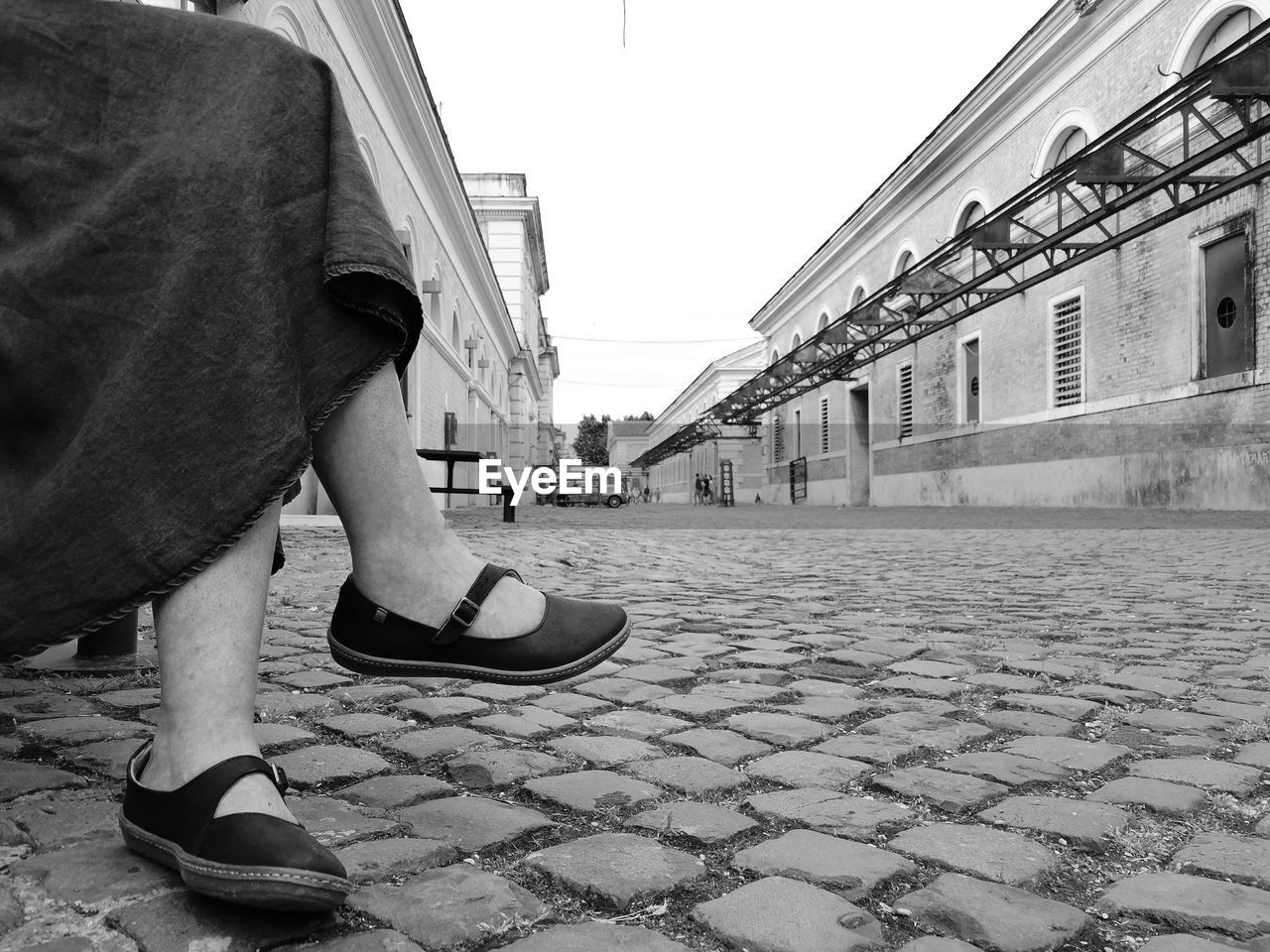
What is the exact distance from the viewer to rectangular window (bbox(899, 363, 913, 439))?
24.4m

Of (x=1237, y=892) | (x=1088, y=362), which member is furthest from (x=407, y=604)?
(x=1088, y=362)

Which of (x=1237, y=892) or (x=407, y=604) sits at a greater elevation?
(x=407, y=604)

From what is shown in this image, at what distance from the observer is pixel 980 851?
1.38 meters

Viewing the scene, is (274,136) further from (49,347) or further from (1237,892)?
(1237,892)

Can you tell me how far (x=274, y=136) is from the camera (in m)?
1.25

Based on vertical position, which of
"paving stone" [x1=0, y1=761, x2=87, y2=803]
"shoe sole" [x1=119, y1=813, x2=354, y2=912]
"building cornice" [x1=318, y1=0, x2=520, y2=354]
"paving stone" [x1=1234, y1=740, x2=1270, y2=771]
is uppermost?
"building cornice" [x1=318, y1=0, x2=520, y2=354]

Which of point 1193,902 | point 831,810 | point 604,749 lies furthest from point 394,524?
point 1193,902

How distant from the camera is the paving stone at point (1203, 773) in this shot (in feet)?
5.61

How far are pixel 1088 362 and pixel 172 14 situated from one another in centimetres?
1675

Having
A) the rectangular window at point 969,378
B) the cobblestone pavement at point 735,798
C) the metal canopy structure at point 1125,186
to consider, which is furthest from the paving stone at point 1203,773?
the rectangular window at point 969,378

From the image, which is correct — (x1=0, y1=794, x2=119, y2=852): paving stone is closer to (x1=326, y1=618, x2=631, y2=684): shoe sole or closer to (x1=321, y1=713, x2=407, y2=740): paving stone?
(x1=326, y1=618, x2=631, y2=684): shoe sole

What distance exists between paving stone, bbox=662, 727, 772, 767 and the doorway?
25674 millimetres

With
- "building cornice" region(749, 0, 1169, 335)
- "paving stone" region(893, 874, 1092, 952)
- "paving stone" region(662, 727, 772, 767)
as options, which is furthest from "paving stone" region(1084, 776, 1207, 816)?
"building cornice" region(749, 0, 1169, 335)

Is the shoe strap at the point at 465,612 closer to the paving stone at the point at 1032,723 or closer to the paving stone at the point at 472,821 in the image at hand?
the paving stone at the point at 472,821
